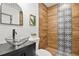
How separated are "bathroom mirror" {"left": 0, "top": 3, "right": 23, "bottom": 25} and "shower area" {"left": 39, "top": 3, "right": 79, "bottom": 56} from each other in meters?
0.29

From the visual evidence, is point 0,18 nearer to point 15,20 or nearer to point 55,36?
point 15,20

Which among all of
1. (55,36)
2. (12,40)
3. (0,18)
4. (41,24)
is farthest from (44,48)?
(0,18)

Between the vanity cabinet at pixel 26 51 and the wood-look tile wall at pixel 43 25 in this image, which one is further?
the wood-look tile wall at pixel 43 25

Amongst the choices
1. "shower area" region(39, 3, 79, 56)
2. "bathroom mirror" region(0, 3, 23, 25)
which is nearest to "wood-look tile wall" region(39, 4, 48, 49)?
"shower area" region(39, 3, 79, 56)

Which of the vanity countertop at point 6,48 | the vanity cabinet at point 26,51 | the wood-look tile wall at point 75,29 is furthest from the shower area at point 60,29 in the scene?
the vanity countertop at point 6,48

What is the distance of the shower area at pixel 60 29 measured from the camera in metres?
1.64

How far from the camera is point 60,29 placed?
169 centimetres

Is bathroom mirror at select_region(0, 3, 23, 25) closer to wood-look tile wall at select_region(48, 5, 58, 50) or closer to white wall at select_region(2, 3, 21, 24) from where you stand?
white wall at select_region(2, 3, 21, 24)

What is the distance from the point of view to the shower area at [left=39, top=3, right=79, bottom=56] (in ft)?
5.37

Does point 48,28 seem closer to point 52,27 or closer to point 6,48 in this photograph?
point 52,27

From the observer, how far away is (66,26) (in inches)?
65.9

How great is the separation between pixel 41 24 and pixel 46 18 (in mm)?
106

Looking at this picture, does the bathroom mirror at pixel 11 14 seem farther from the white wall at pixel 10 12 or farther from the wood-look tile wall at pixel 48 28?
the wood-look tile wall at pixel 48 28

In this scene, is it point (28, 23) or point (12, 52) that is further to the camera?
point (28, 23)
